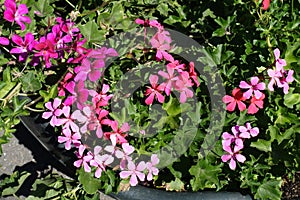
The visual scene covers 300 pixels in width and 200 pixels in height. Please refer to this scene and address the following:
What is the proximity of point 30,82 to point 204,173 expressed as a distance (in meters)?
0.57

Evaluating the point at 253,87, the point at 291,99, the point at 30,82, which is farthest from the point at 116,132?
the point at 291,99

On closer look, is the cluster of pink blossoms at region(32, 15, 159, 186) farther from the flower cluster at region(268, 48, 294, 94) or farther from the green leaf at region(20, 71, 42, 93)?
the flower cluster at region(268, 48, 294, 94)

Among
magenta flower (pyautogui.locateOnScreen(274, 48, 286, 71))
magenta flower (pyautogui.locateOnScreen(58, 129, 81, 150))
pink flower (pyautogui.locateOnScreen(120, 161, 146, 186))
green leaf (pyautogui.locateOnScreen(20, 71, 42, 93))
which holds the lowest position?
pink flower (pyautogui.locateOnScreen(120, 161, 146, 186))

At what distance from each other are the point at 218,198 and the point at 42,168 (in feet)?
2.63

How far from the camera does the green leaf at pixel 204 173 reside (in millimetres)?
1717

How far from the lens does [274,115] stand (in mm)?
1753

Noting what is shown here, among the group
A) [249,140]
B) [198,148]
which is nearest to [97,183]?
[198,148]

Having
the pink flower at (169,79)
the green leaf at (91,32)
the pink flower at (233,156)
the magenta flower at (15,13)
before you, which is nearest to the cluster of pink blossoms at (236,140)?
the pink flower at (233,156)

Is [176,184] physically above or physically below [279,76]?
below

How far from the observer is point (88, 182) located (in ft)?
5.78

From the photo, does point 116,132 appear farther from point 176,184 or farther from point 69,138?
point 176,184

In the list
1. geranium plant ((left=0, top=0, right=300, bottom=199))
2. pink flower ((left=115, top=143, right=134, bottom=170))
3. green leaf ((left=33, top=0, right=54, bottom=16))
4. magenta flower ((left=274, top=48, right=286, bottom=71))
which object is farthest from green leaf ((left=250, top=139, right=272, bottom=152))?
green leaf ((left=33, top=0, right=54, bottom=16))

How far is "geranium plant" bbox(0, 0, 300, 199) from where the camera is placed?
66.6 inches

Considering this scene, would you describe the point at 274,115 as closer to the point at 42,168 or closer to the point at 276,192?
the point at 276,192
